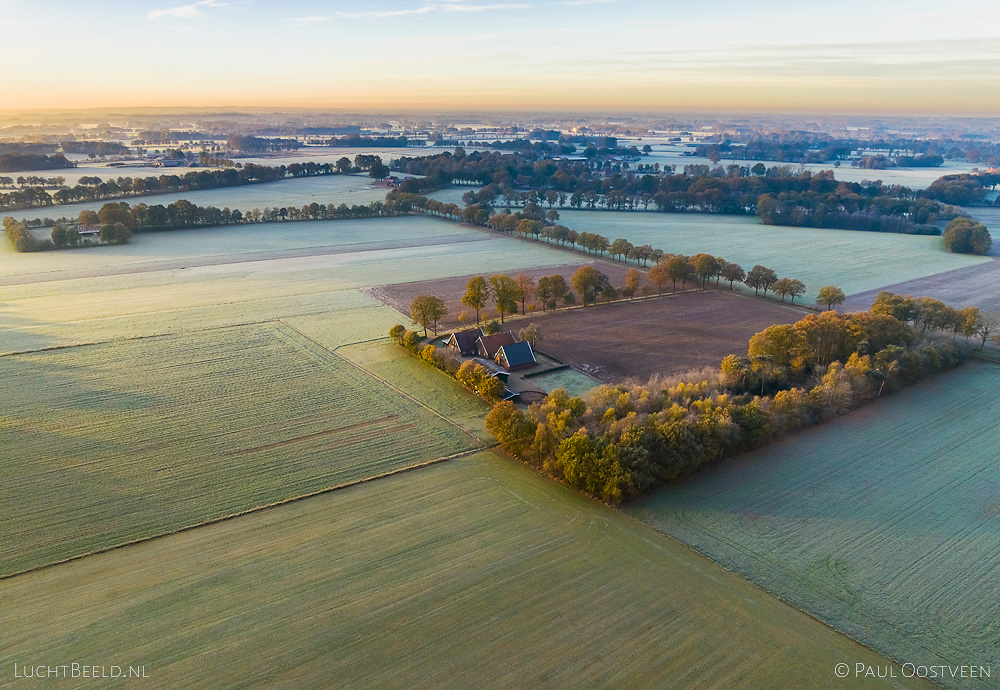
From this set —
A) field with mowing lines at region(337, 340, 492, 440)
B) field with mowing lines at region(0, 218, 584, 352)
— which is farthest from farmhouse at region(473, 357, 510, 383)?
field with mowing lines at region(0, 218, 584, 352)

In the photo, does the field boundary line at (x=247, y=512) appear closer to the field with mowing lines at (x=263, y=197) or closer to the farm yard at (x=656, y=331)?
the farm yard at (x=656, y=331)

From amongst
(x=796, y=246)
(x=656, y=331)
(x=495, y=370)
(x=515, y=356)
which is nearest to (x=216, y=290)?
(x=515, y=356)

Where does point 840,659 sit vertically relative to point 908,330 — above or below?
below

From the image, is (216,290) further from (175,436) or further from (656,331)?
(656,331)

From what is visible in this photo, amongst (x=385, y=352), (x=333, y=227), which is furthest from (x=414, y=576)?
(x=333, y=227)

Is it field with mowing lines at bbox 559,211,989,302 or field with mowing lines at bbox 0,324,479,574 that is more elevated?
field with mowing lines at bbox 559,211,989,302

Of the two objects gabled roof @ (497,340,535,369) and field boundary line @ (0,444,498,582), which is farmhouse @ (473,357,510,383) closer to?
gabled roof @ (497,340,535,369)

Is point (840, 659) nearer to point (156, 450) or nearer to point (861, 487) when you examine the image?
point (861, 487)
